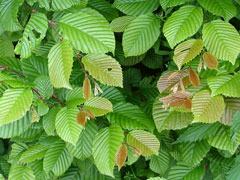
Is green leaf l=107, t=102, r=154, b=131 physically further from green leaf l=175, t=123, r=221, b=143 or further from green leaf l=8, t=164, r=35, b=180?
green leaf l=8, t=164, r=35, b=180

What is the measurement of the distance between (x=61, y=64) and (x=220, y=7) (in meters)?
0.65

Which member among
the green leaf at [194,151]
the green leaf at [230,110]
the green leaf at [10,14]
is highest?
the green leaf at [10,14]

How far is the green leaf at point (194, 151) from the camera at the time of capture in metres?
1.38

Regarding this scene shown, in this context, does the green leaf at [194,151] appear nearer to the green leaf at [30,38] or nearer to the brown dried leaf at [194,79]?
the brown dried leaf at [194,79]

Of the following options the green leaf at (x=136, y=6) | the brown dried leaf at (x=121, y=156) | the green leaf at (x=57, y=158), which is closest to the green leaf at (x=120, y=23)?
the green leaf at (x=136, y=6)

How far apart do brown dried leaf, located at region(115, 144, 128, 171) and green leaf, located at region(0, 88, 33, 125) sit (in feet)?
1.31

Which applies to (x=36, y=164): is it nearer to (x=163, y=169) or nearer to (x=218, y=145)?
(x=163, y=169)

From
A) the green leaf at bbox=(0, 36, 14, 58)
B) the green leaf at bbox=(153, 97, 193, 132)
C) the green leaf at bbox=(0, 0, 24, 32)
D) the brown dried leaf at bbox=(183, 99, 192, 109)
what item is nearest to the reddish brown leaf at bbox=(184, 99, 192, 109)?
the brown dried leaf at bbox=(183, 99, 192, 109)

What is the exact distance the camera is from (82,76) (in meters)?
1.47

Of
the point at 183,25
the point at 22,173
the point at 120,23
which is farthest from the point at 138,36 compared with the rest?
the point at 22,173

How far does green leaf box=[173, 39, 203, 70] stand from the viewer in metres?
1.02

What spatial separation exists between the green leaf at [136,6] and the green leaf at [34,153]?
78 centimetres

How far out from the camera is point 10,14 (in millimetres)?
1056

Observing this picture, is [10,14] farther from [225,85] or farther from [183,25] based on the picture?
[225,85]
